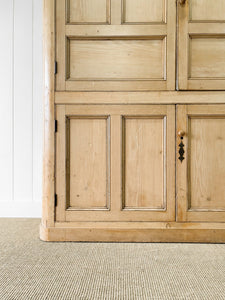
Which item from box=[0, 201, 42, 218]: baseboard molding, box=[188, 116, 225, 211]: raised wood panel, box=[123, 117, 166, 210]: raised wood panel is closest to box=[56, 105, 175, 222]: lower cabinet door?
box=[123, 117, 166, 210]: raised wood panel

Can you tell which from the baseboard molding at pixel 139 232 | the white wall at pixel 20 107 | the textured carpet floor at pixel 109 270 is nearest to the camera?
the textured carpet floor at pixel 109 270

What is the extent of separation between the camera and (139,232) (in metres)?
1.63

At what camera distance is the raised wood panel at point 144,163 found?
164 centimetres

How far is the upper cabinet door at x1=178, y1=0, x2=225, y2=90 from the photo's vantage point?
1.63 metres

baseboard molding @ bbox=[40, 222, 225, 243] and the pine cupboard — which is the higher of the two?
the pine cupboard

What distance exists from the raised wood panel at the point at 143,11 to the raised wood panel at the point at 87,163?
570 millimetres

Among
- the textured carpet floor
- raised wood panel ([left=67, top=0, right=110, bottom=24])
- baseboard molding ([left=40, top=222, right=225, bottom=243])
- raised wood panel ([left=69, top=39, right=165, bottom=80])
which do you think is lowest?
the textured carpet floor

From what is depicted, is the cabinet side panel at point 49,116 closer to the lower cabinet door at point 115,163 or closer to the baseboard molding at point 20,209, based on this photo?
the lower cabinet door at point 115,163

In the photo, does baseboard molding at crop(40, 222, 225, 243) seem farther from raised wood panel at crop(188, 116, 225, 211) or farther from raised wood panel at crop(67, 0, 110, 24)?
raised wood panel at crop(67, 0, 110, 24)

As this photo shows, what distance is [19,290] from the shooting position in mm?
1071

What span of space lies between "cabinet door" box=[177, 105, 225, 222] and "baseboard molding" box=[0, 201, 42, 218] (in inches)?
41.8

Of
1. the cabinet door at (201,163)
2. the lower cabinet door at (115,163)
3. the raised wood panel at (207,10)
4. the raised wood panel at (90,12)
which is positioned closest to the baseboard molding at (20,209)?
the lower cabinet door at (115,163)

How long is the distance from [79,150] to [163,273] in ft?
2.50

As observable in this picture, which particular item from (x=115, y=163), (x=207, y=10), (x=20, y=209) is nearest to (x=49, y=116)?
(x=115, y=163)
